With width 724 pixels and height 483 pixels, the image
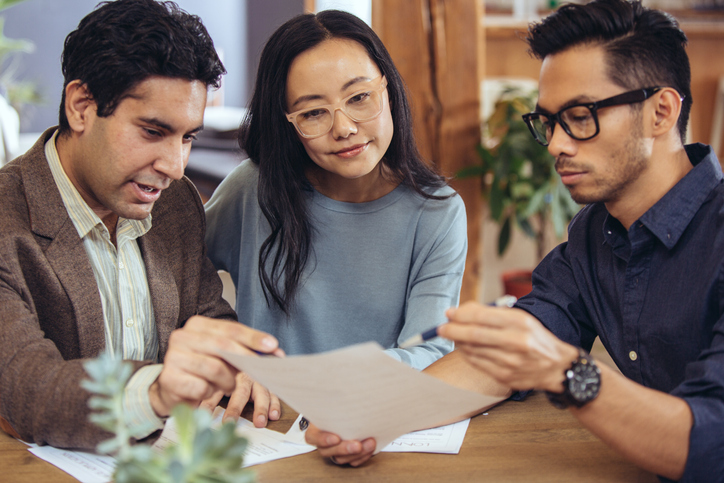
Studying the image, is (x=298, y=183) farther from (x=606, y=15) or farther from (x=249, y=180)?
(x=606, y=15)

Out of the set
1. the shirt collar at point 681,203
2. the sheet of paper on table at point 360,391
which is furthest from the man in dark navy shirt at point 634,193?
the sheet of paper on table at point 360,391

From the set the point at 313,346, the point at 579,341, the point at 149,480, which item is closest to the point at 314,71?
the point at 313,346

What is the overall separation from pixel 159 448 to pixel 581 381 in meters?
0.67

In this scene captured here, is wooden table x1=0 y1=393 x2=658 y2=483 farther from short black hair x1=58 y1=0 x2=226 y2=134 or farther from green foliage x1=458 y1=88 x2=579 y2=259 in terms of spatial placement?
green foliage x1=458 y1=88 x2=579 y2=259

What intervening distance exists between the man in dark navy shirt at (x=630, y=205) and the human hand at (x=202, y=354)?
197mm

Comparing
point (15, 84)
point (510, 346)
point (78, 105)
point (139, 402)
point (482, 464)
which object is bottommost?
point (482, 464)

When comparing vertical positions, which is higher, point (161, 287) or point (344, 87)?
point (344, 87)

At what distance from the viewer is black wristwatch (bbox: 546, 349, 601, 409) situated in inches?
35.3

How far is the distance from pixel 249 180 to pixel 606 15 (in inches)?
37.1

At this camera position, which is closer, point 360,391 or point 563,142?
point 360,391

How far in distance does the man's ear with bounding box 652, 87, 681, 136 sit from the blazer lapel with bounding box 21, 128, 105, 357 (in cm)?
110

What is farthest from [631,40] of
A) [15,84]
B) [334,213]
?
[15,84]

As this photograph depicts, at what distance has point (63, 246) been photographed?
120cm

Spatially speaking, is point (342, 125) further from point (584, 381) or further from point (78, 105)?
point (584, 381)
